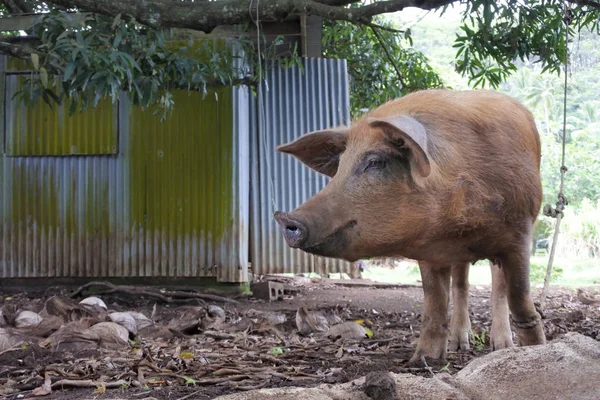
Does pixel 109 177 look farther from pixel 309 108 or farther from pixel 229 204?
pixel 309 108

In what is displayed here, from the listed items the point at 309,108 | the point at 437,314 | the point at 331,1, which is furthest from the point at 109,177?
the point at 437,314

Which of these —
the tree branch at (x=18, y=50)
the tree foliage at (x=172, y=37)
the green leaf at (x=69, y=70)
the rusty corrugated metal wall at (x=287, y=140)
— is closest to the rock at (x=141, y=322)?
the tree foliage at (x=172, y=37)

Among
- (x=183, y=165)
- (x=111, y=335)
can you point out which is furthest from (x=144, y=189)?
(x=111, y=335)

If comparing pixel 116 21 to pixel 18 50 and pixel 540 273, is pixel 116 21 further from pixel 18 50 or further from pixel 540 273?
pixel 540 273

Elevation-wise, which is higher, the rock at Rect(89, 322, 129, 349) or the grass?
the rock at Rect(89, 322, 129, 349)

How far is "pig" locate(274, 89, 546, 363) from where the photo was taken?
133 inches

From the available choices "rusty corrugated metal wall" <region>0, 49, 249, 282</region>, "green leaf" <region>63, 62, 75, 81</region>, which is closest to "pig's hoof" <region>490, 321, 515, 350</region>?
"green leaf" <region>63, 62, 75, 81</region>

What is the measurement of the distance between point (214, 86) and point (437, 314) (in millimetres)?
4446

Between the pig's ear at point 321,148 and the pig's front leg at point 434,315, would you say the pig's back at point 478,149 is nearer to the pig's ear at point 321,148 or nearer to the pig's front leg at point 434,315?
the pig's ear at point 321,148

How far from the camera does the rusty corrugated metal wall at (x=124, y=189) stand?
836cm

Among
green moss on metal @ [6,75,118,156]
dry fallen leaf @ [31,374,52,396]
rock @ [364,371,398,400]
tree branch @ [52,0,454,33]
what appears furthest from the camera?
green moss on metal @ [6,75,118,156]

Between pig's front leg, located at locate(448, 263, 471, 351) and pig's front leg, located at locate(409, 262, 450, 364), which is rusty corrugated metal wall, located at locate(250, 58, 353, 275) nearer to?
pig's front leg, located at locate(448, 263, 471, 351)

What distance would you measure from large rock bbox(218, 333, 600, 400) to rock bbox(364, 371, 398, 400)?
6 cm

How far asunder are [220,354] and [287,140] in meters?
4.30
